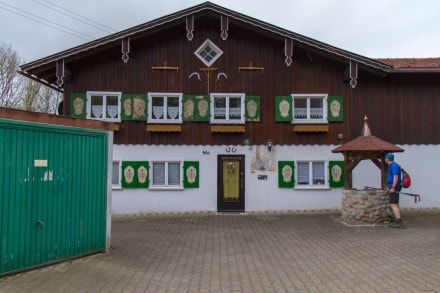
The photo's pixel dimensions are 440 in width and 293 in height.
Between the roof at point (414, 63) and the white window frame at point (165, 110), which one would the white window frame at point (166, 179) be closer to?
the white window frame at point (165, 110)

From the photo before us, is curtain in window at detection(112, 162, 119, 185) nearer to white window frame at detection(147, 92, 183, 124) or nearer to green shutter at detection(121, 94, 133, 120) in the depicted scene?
green shutter at detection(121, 94, 133, 120)

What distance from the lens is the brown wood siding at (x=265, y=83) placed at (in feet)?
53.3

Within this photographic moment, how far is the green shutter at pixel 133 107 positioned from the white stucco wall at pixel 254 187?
110 cm

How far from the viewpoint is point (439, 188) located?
16.3 metres

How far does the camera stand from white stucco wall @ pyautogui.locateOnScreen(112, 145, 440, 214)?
15930 mm

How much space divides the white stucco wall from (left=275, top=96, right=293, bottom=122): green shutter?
43.5 inches

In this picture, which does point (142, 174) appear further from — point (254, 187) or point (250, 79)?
point (250, 79)

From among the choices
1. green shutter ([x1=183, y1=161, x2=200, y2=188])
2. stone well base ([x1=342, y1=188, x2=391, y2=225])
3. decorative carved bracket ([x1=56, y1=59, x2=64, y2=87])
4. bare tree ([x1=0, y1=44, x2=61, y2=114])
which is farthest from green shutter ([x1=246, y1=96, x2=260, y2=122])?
A: bare tree ([x1=0, y1=44, x2=61, y2=114])

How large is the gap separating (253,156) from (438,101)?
7525 millimetres

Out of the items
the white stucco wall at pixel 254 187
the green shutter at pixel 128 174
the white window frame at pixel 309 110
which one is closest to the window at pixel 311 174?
the white stucco wall at pixel 254 187

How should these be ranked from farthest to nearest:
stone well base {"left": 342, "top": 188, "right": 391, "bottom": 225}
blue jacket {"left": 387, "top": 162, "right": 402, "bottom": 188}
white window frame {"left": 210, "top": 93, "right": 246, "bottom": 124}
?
white window frame {"left": 210, "top": 93, "right": 246, "bottom": 124}
stone well base {"left": 342, "top": 188, "right": 391, "bottom": 225}
blue jacket {"left": 387, "top": 162, "right": 402, "bottom": 188}

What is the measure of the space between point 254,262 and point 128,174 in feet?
30.0

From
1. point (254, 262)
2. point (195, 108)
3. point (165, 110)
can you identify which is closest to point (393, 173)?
point (254, 262)

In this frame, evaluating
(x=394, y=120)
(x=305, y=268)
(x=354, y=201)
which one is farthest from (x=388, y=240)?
(x=394, y=120)
